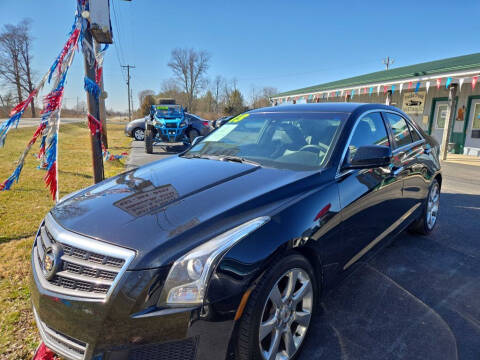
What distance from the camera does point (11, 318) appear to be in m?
2.39

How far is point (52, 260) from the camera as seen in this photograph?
167 cm

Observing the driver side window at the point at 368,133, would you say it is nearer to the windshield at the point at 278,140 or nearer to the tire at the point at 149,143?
the windshield at the point at 278,140

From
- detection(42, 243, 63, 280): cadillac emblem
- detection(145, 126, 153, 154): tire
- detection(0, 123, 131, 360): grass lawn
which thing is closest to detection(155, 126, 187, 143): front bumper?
detection(145, 126, 153, 154): tire

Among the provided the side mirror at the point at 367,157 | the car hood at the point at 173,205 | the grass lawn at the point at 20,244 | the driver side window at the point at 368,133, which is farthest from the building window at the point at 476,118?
the car hood at the point at 173,205

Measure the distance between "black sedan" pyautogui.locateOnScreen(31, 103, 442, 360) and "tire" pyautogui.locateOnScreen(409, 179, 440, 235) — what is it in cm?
143

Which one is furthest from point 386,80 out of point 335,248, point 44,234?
point 44,234

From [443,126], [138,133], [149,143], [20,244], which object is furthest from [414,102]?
[20,244]

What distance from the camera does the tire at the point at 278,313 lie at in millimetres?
1608

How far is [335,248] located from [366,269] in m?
1.32

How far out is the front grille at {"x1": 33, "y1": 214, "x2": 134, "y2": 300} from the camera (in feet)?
4.88

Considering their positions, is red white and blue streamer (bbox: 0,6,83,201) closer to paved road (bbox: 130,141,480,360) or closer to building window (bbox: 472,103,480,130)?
paved road (bbox: 130,141,480,360)

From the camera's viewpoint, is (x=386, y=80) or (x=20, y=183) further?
(x=386, y=80)

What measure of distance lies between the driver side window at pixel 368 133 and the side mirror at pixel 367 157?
7 cm

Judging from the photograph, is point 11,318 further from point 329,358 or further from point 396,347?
point 396,347
